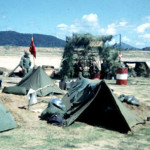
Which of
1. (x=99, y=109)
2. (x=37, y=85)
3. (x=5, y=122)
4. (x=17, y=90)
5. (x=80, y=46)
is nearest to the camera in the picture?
(x=5, y=122)

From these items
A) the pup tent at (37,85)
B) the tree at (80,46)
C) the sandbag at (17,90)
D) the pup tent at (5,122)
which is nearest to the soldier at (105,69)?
the tree at (80,46)

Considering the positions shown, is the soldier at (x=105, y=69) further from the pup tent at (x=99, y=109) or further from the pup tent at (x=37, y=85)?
the pup tent at (x=99, y=109)

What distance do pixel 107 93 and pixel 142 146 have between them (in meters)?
2.46

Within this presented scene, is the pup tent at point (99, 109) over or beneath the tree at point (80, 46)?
beneath

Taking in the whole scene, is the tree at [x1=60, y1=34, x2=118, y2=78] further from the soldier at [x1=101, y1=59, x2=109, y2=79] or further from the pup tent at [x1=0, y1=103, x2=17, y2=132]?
the pup tent at [x1=0, y1=103, x2=17, y2=132]

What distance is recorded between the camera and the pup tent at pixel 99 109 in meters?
8.30

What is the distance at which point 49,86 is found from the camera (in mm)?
13539

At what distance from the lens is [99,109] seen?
9609 millimetres

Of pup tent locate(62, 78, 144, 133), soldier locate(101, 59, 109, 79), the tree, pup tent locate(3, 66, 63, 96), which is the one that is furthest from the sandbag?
soldier locate(101, 59, 109, 79)

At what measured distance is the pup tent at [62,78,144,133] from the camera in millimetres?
8297

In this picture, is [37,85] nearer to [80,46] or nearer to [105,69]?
[80,46]

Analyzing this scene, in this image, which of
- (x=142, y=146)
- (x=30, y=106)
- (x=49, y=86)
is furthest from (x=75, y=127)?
(x=49, y=86)

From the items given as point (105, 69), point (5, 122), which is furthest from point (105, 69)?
point (5, 122)

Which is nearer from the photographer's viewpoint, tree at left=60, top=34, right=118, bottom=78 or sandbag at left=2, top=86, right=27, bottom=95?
sandbag at left=2, top=86, right=27, bottom=95
